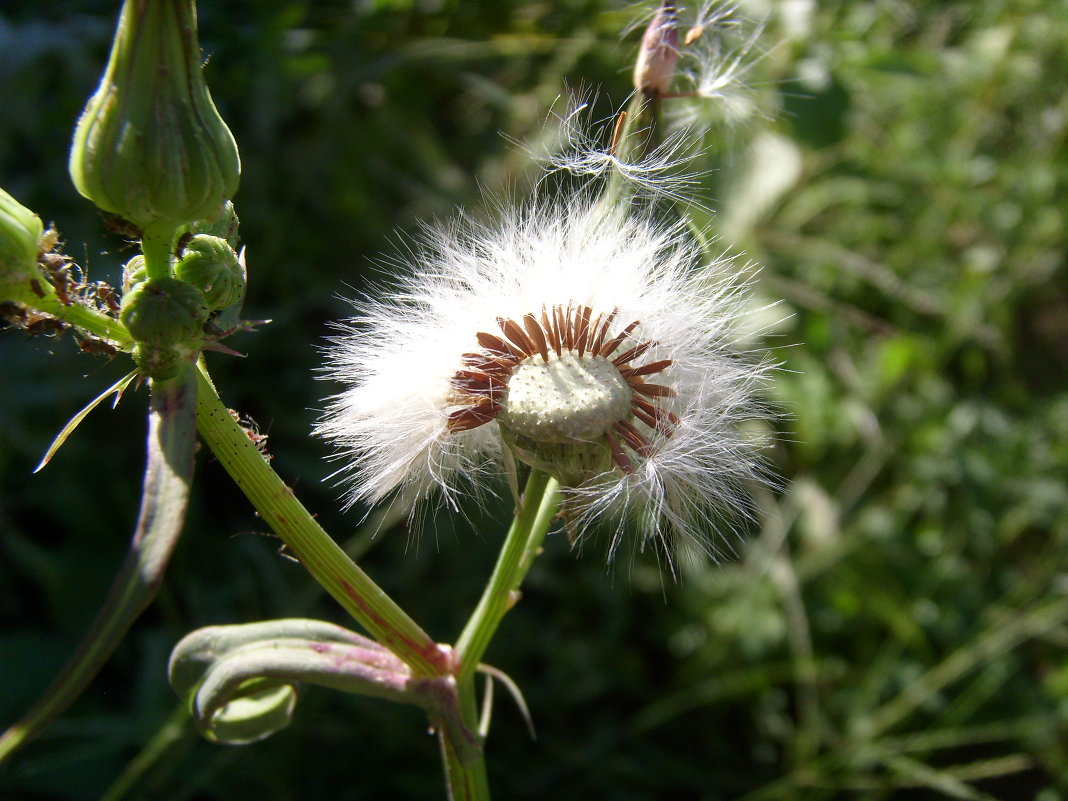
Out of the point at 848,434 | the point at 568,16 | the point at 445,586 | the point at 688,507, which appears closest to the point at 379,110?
the point at 568,16

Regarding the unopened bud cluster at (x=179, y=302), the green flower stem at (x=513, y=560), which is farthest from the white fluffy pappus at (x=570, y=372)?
the unopened bud cluster at (x=179, y=302)

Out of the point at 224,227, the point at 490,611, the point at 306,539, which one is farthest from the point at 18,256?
the point at 490,611

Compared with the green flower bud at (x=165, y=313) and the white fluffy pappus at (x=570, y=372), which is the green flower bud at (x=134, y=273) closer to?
the green flower bud at (x=165, y=313)

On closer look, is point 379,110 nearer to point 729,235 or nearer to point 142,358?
point 729,235

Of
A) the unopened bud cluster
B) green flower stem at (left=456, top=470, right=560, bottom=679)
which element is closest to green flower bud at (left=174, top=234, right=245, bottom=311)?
the unopened bud cluster

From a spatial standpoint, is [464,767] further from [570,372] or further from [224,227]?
[224,227]

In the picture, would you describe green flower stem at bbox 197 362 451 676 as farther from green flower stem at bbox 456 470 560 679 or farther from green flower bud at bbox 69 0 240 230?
green flower bud at bbox 69 0 240 230
